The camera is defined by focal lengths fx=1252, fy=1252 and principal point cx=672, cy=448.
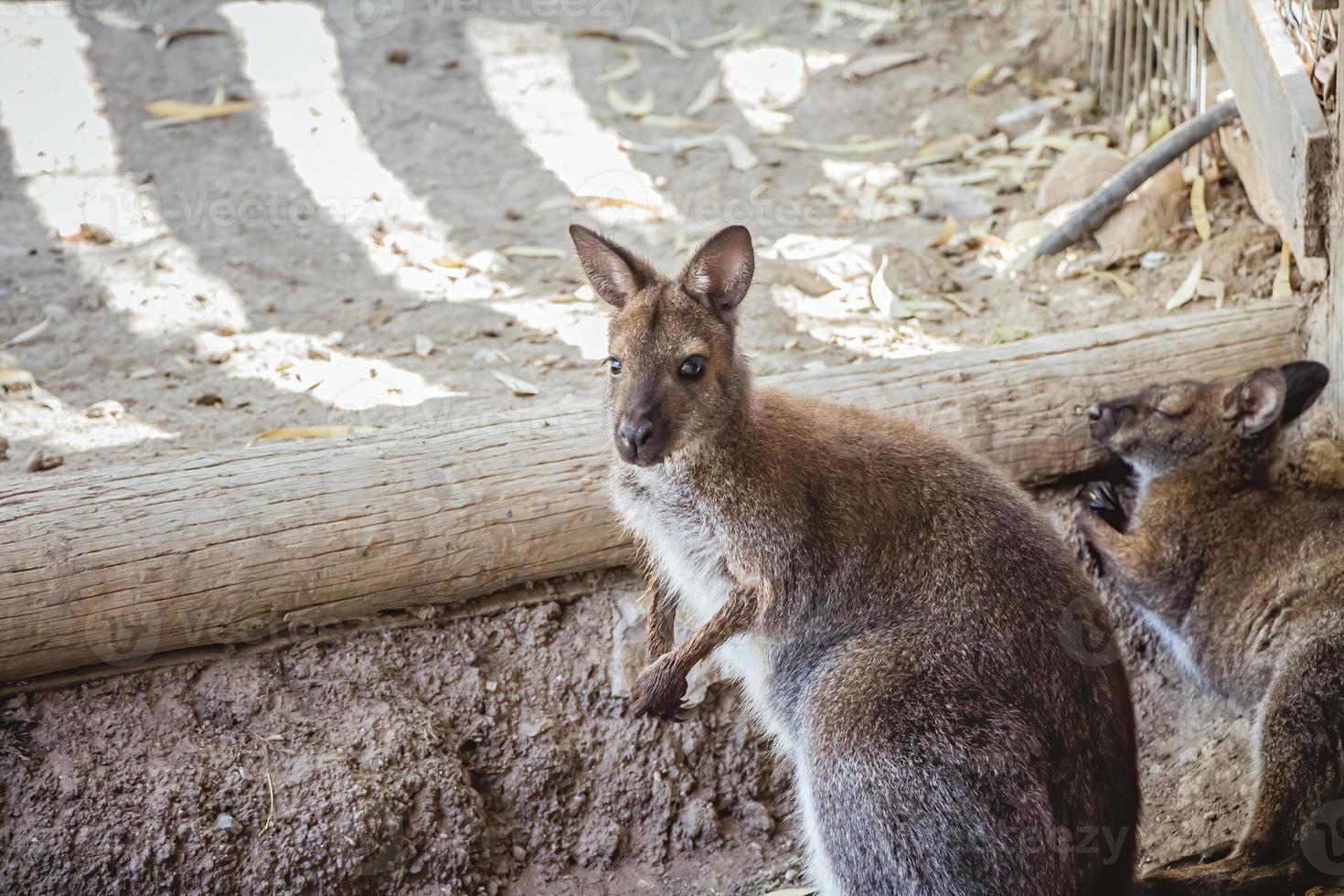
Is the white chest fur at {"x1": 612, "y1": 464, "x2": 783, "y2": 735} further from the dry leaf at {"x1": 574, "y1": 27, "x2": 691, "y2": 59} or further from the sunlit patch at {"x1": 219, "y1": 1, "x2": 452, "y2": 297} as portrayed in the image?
the dry leaf at {"x1": 574, "y1": 27, "x2": 691, "y2": 59}

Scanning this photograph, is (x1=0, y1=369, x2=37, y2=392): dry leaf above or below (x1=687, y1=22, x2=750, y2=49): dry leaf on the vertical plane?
below

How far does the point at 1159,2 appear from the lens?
21.8ft

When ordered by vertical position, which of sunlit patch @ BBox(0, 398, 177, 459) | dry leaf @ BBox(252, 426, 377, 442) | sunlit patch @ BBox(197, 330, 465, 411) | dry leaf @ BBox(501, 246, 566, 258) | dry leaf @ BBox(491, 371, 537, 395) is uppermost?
dry leaf @ BBox(501, 246, 566, 258)

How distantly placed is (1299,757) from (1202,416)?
132 cm

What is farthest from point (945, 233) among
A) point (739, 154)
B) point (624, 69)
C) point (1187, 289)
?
point (624, 69)

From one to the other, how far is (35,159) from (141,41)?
154 centimetres

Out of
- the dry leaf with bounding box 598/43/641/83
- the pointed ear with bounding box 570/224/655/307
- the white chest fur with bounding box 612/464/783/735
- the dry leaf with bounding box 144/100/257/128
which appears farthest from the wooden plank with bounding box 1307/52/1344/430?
the dry leaf with bounding box 144/100/257/128

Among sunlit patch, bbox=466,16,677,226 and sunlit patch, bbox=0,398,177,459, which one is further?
sunlit patch, bbox=466,16,677,226

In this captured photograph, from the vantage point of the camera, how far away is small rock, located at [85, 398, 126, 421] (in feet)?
17.1

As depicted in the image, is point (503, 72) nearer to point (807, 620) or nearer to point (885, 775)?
point (807, 620)

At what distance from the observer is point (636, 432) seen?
3443 millimetres

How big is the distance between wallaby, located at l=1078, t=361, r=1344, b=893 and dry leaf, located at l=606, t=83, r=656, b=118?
4.53 metres

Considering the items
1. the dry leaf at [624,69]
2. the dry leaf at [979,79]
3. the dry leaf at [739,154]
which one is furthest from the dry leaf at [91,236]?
the dry leaf at [979,79]

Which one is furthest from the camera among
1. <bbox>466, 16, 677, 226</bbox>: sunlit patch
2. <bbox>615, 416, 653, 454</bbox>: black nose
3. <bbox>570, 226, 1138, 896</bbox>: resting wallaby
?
<bbox>466, 16, 677, 226</bbox>: sunlit patch
